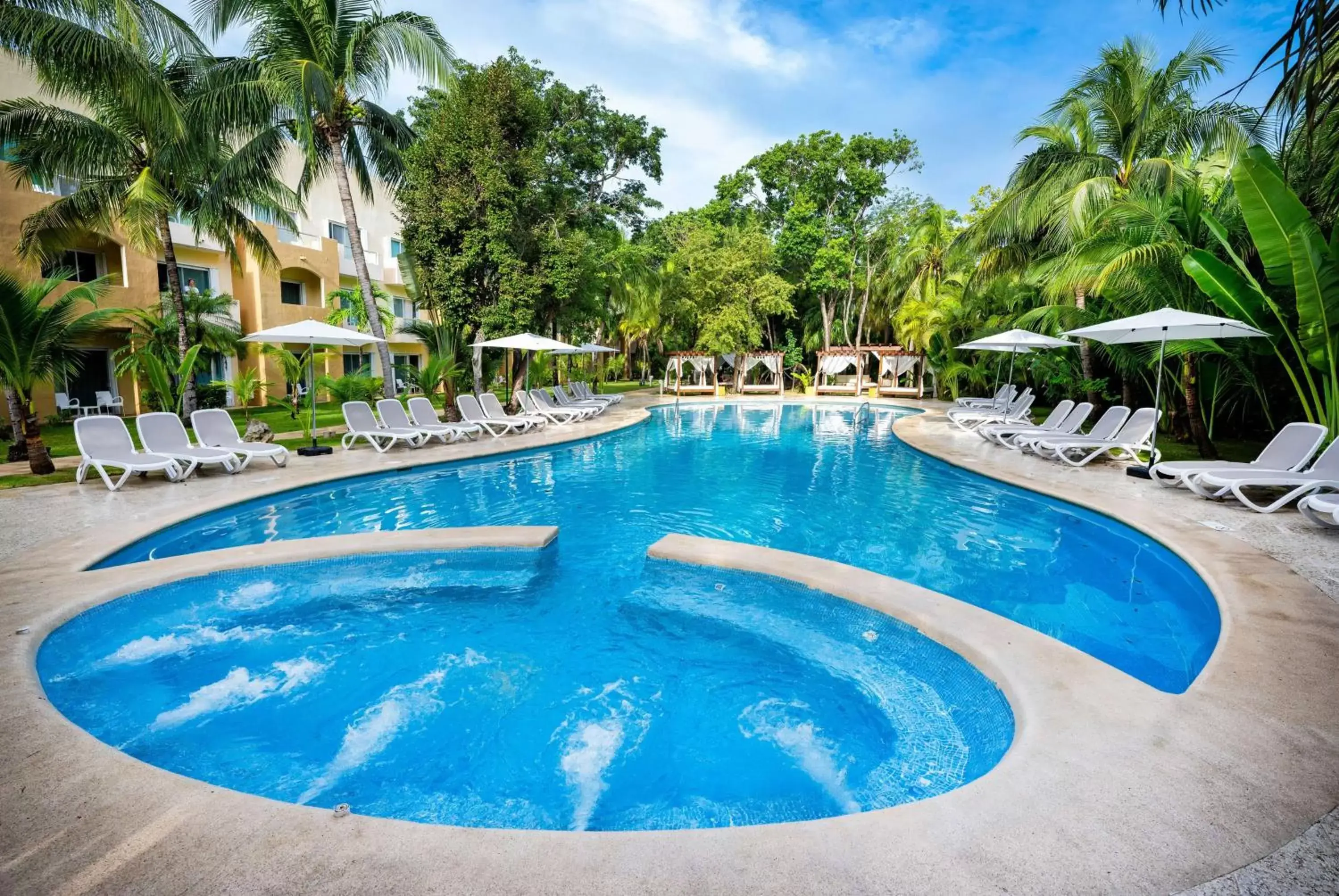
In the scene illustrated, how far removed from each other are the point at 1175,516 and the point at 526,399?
49.5 feet

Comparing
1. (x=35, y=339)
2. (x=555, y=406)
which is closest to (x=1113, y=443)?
(x=555, y=406)

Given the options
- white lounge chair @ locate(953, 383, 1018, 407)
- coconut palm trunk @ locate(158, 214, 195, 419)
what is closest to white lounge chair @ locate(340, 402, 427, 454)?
coconut palm trunk @ locate(158, 214, 195, 419)

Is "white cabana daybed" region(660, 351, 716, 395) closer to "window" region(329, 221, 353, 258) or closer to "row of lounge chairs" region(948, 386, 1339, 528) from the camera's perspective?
"window" region(329, 221, 353, 258)

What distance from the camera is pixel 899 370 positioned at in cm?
3141

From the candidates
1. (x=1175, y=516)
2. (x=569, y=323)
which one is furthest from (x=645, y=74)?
(x=1175, y=516)

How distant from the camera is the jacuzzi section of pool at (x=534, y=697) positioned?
3443 mm

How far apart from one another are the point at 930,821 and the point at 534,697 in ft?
8.81

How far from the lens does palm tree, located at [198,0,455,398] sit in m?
13.5

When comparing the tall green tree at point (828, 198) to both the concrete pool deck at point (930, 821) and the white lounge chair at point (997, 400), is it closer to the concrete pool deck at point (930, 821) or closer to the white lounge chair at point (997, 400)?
the white lounge chair at point (997, 400)

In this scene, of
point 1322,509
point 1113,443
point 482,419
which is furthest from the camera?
point 482,419

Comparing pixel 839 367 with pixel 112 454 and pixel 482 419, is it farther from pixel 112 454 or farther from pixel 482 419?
pixel 112 454

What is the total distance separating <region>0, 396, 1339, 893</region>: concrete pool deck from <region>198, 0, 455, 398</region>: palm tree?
1275 cm

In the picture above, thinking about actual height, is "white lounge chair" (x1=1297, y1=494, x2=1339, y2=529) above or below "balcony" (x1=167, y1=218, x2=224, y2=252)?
below

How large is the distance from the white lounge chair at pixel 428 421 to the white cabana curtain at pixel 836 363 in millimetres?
22435
